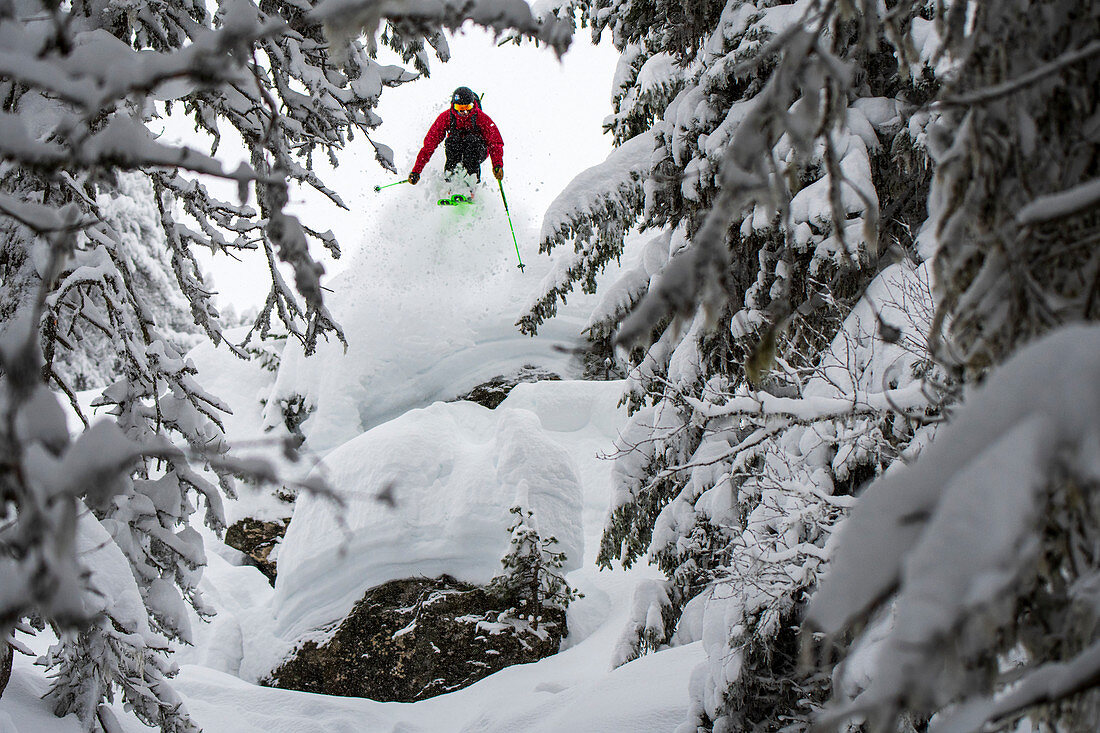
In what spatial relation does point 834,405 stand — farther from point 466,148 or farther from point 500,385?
point 500,385

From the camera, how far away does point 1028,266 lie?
3.54 ft

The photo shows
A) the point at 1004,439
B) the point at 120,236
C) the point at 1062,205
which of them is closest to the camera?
the point at 1004,439

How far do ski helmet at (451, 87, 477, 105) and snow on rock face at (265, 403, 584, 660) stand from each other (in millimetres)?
4945

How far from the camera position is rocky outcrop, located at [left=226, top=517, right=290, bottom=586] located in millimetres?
13070

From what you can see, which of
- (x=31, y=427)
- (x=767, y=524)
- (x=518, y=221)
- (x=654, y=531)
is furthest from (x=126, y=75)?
(x=518, y=221)

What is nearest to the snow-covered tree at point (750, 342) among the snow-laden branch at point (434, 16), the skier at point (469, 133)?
the snow-laden branch at point (434, 16)

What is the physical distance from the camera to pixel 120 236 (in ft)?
13.2

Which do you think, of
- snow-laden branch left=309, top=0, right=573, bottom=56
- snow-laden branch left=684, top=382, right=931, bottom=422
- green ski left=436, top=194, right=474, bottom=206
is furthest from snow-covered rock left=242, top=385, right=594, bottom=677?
snow-laden branch left=309, top=0, right=573, bottom=56

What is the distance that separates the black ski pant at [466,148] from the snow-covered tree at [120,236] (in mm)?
5709

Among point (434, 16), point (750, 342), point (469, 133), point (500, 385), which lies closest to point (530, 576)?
point (500, 385)

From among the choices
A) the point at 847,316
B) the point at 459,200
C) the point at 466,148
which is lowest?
the point at 847,316

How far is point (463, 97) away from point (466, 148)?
73cm

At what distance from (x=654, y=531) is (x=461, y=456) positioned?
612cm

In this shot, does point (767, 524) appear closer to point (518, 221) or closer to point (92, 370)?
point (518, 221)
